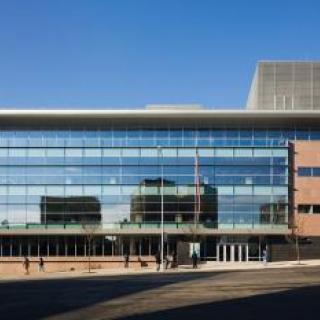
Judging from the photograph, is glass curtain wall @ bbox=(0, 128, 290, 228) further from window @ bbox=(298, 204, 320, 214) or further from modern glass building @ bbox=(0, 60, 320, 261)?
window @ bbox=(298, 204, 320, 214)

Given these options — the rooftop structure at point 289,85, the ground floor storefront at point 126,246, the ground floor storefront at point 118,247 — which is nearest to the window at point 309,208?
the ground floor storefront at point 118,247

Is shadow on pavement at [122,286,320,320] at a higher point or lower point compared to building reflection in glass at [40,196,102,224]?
lower

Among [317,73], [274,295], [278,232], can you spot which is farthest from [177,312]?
[317,73]

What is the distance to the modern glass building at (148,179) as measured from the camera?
84.8 meters

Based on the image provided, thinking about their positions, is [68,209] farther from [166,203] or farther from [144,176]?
[166,203]

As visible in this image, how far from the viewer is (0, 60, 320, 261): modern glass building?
84.8 m

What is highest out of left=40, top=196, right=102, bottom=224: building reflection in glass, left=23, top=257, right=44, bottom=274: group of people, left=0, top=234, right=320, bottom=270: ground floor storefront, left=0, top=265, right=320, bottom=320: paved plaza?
left=40, top=196, right=102, bottom=224: building reflection in glass

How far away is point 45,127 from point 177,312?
227 feet

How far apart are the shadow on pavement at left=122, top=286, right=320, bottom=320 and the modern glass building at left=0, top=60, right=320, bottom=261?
192ft

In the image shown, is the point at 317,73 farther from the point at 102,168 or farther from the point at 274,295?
the point at 274,295

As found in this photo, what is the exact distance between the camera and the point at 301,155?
84750 millimetres

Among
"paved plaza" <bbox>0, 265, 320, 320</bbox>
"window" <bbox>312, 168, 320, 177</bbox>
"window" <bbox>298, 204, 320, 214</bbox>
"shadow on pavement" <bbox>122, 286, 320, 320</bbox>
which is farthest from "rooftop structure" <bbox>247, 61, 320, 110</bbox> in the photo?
"shadow on pavement" <bbox>122, 286, 320, 320</bbox>

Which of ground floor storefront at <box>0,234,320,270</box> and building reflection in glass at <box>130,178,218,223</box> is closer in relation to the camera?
ground floor storefront at <box>0,234,320,270</box>

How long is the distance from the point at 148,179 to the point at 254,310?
6451 centimetres
